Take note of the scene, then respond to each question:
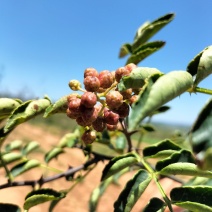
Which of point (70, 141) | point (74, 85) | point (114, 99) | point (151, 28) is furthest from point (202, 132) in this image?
point (70, 141)

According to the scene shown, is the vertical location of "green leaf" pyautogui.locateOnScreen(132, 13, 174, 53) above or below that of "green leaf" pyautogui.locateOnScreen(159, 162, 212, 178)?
above

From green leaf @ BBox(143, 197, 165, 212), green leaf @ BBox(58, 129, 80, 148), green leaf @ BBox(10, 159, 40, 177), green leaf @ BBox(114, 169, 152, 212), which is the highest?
green leaf @ BBox(58, 129, 80, 148)

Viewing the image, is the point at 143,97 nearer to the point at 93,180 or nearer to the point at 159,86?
the point at 159,86

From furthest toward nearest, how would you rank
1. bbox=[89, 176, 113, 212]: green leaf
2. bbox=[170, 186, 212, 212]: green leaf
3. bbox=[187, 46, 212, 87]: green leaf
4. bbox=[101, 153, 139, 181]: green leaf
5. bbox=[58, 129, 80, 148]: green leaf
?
1. bbox=[89, 176, 113, 212]: green leaf
2. bbox=[58, 129, 80, 148]: green leaf
3. bbox=[101, 153, 139, 181]: green leaf
4. bbox=[170, 186, 212, 212]: green leaf
5. bbox=[187, 46, 212, 87]: green leaf

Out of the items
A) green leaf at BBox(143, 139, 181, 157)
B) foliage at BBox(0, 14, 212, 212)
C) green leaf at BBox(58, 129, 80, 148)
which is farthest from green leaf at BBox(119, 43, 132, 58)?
green leaf at BBox(58, 129, 80, 148)

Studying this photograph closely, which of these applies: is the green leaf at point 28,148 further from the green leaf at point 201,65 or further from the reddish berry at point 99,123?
the green leaf at point 201,65

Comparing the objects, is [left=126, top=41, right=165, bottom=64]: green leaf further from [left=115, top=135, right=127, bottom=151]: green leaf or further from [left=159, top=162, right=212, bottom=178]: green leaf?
[left=115, top=135, right=127, bottom=151]: green leaf

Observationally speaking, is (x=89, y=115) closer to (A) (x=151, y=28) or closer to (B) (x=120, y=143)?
(A) (x=151, y=28)
